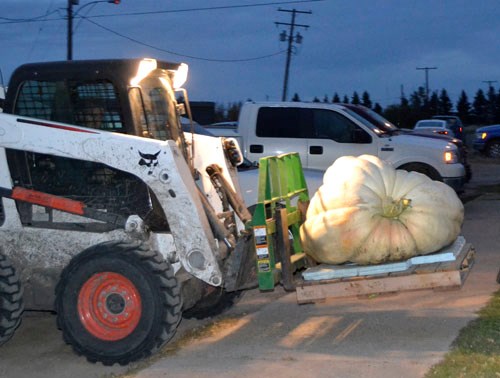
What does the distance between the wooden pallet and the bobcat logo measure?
1.52 m

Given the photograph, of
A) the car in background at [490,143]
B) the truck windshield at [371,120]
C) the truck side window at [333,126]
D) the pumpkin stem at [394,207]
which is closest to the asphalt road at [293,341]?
the pumpkin stem at [394,207]

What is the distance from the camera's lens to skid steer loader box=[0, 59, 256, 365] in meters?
6.55

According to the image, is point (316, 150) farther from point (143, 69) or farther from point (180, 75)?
point (143, 69)

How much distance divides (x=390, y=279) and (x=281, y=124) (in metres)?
8.54

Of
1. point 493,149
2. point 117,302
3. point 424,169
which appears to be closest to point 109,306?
point 117,302

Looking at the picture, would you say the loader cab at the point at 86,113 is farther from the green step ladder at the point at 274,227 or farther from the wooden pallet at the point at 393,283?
the wooden pallet at the point at 393,283

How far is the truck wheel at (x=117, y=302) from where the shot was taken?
646 cm

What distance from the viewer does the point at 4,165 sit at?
275 inches

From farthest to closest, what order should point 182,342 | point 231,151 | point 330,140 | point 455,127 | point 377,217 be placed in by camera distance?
point 455,127
point 330,140
point 231,151
point 182,342
point 377,217

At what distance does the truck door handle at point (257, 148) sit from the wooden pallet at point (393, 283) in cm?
807

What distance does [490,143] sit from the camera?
3319 cm

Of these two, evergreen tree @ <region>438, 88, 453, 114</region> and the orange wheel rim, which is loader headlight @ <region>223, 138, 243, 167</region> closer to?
the orange wheel rim

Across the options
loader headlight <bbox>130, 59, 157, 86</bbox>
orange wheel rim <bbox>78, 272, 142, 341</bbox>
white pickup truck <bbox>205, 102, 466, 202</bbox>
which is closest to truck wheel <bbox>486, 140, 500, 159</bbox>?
white pickup truck <bbox>205, 102, 466, 202</bbox>

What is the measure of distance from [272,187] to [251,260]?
0.66 m
